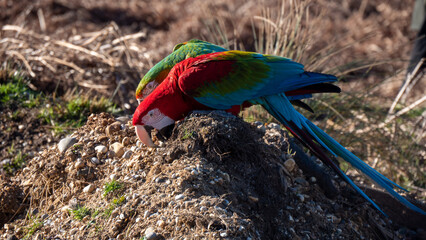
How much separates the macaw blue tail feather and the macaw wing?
0.26 ft

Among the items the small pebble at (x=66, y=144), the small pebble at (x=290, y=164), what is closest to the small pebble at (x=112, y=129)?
the small pebble at (x=66, y=144)

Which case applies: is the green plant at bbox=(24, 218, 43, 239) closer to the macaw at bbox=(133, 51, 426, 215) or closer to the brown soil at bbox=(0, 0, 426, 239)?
the brown soil at bbox=(0, 0, 426, 239)

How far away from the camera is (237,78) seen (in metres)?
2.51

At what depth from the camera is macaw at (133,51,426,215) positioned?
2.36 metres

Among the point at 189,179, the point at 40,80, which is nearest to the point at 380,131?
the point at 189,179

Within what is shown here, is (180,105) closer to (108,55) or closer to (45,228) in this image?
(45,228)

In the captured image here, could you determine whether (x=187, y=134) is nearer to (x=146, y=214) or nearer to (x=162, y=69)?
(x=146, y=214)

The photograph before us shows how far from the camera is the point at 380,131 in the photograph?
366cm

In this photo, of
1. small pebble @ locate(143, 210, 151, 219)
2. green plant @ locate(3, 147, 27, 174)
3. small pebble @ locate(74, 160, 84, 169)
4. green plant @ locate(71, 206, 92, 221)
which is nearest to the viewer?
small pebble @ locate(143, 210, 151, 219)

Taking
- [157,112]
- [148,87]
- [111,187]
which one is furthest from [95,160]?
[148,87]

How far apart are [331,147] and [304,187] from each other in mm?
269

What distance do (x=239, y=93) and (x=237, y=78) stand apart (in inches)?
3.4

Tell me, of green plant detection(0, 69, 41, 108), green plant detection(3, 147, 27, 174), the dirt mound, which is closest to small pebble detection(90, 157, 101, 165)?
the dirt mound

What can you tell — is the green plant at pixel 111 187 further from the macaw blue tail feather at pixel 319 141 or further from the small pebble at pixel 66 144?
the macaw blue tail feather at pixel 319 141
